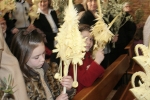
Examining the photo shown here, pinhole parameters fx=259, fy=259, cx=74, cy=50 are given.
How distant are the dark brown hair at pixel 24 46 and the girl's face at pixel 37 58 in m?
0.02

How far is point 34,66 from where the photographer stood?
1.85 metres

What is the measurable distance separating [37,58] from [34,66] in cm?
6

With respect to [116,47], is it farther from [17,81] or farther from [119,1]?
[17,81]

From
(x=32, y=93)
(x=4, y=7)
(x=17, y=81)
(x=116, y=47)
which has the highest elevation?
(x=4, y=7)

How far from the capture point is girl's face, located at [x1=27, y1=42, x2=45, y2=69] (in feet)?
5.98

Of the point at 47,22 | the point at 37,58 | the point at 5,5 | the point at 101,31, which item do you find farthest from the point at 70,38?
the point at 47,22

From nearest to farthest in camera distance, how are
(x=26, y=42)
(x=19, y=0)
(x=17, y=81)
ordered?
(x=17, y=81) → (x=26, y=42) → (x=19, y=0)

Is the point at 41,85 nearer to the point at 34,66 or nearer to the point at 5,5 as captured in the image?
the point at 34,66

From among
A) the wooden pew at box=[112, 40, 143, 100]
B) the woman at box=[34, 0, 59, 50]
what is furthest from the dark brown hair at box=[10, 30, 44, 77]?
the woman at box=[34, 0, 59, 50]

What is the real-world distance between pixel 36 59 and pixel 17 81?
0.43m

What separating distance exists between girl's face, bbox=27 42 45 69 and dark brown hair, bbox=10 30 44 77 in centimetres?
2

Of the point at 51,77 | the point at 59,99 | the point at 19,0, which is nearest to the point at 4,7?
the point at 19,0

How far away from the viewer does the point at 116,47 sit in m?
4.45

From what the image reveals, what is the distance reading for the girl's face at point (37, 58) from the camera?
5.98ft
